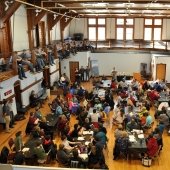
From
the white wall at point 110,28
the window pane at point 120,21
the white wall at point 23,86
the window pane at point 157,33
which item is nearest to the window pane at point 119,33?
the white wall at point 110,28

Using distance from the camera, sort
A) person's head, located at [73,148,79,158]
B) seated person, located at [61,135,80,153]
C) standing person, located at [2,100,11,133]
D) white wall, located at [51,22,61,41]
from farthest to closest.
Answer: white wall, located at [51,22,61,41] → standing person, located at [2,100,11,133] → seated person, located at [61,135,80,153] → person's head, located at [73,148,79,158]

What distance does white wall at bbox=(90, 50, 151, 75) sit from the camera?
26605 mm

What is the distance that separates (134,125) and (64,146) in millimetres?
3550

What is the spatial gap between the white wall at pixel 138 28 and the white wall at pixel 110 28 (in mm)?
2400

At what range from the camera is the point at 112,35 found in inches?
1177

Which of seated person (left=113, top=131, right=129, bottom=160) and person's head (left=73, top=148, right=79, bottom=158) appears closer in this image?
person's head (left=73, top=148, right=79, bottom=158)

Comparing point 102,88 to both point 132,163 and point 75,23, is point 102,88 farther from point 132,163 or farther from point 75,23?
point 75,23

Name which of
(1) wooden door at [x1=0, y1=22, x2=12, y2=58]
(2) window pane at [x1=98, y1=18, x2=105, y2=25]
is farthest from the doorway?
(2) window pane at [x1=98, y1=18, x2=105, y2=25]

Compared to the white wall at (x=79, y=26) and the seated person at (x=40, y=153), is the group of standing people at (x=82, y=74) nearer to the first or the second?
the white wall at (x=79, y=26)

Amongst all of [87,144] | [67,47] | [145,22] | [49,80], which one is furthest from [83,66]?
[87,144]

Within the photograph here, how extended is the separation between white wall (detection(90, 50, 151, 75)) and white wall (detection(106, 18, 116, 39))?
376 cm

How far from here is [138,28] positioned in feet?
96.5

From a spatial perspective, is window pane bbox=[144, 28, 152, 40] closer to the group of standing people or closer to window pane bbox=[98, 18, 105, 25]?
window pane bbox=[98, 18, 105, 25]

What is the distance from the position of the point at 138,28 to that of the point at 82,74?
9.14m
